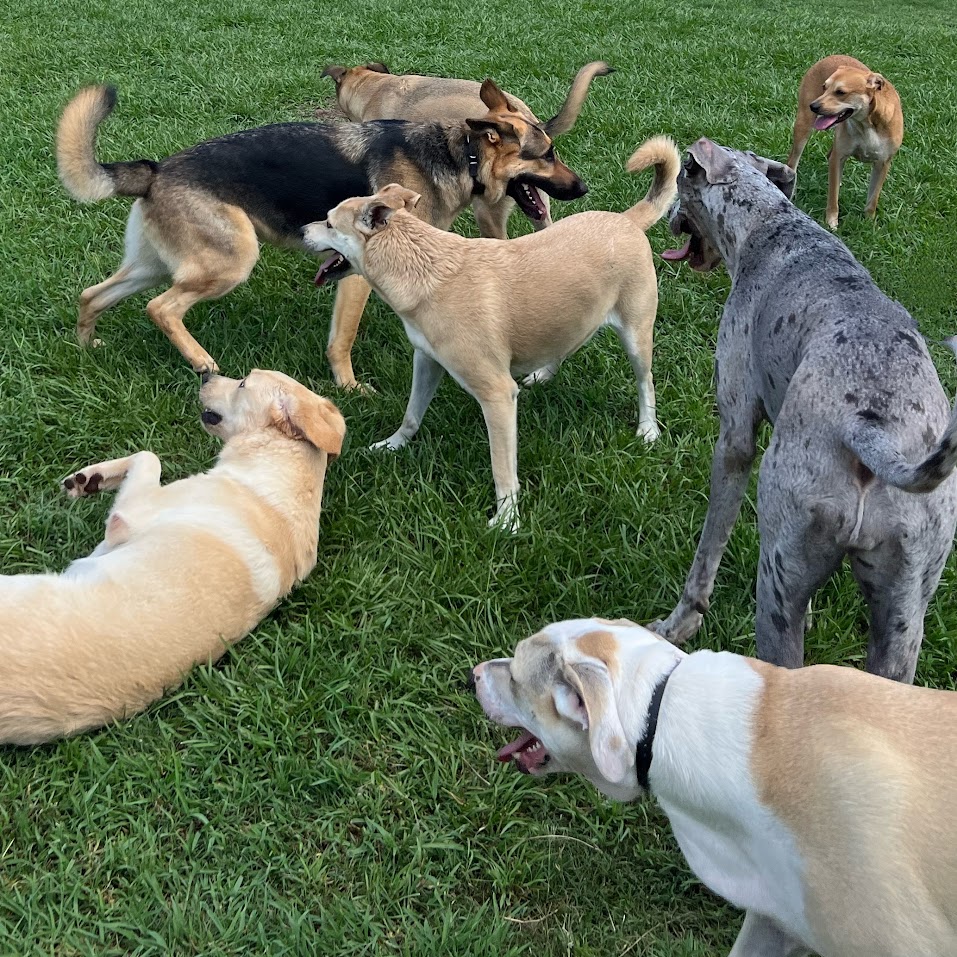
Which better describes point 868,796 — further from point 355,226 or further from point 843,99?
point 843,99

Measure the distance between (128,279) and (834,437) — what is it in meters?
4.18

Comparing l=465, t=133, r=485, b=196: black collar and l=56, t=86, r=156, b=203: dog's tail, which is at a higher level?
l=56, t=86, r=156, b=203: dog's tail

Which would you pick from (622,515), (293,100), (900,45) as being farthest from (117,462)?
(900,45)

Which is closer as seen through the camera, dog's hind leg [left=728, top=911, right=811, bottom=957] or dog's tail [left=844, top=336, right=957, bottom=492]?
dog's tail [left=844, top=336, right=957, bottom=492]

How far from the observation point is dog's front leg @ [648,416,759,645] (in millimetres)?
3043

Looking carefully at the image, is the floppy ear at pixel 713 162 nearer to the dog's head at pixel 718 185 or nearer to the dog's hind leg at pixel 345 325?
the dog's head at pixel 718 185

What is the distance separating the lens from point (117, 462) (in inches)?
150

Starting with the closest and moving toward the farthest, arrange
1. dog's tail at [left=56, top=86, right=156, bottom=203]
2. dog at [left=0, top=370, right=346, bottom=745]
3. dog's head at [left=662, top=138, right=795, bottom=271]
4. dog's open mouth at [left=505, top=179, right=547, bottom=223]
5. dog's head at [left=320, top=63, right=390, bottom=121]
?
dog at [left=0, top=370, right=346, bottom=745]
dog's head at [left=662, top=138, right=795, bottom=271]
dog's tail at [left=56, top=86, right=156, bottom=203]
dog's open mouth at [left=505, top=179, right=547, bottom=223]
dog's head at [left=320, top=63, right=390, bottom=121]

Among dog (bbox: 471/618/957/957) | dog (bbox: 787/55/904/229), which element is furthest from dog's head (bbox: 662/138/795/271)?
dog (bbox: 787/55/904/229)

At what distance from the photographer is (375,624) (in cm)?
335

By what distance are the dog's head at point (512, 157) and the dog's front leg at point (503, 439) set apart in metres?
2.02

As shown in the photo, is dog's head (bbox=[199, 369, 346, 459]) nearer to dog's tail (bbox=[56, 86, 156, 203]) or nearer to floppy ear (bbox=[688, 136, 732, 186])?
dog's tail (bbox=[56, 86, 156, 203])

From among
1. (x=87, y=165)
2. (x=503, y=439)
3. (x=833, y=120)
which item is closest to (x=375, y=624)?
(x=503, y=439)

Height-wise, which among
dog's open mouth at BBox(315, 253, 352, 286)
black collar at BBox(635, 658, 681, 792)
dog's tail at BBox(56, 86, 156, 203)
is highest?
dog's tail at BBox(56, 86, 156, 203)
